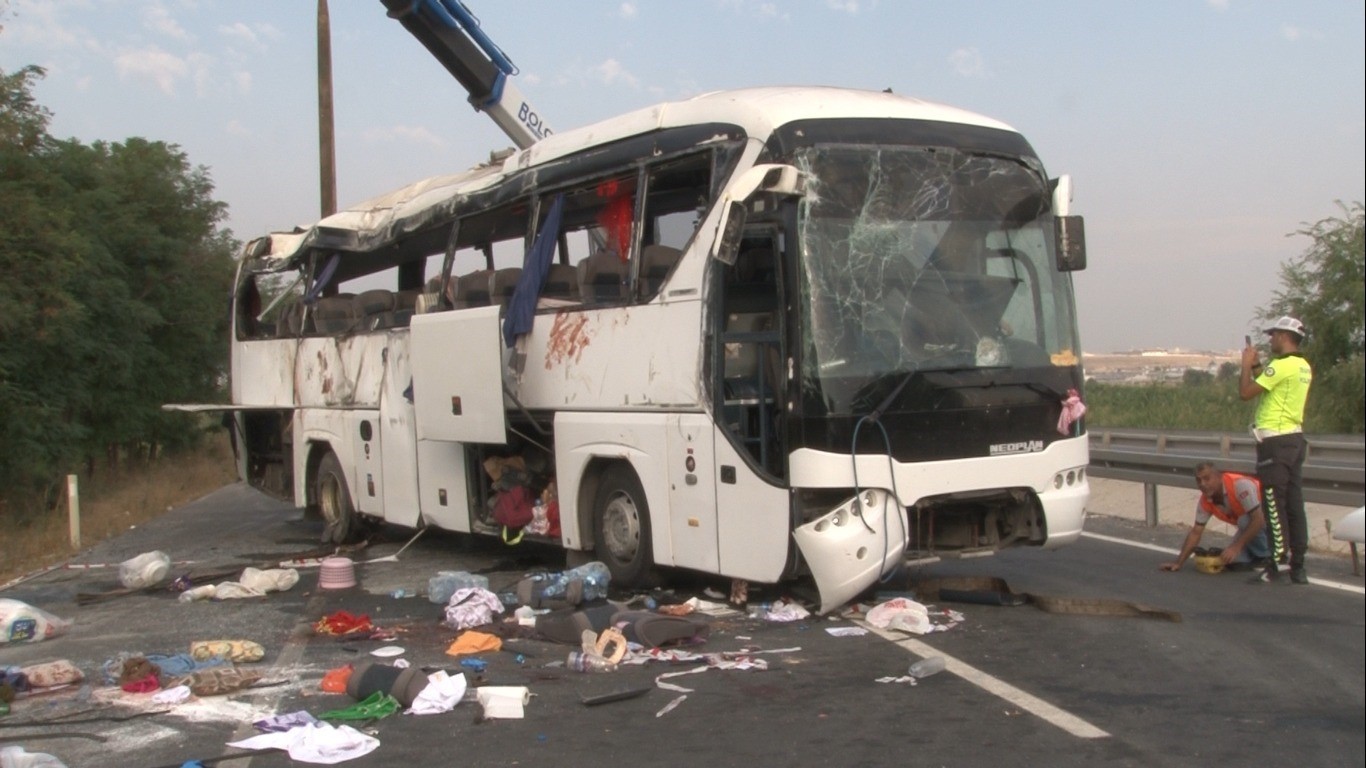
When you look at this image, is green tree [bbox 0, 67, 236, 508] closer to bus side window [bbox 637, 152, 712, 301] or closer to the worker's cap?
bus side window [bbox 637, 152, 712, 301]

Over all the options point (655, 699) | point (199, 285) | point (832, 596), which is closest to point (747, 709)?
point (655, 699)

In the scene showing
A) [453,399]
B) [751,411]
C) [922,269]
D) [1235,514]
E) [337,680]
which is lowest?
[337,680]

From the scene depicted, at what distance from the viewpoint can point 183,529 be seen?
18.2 meters

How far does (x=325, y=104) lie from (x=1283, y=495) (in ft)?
67.9

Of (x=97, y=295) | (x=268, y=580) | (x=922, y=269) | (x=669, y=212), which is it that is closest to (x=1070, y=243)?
(x=922, y=269)

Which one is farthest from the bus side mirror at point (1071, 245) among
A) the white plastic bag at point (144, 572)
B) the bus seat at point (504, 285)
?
the white plastic bag at point (144, 572)

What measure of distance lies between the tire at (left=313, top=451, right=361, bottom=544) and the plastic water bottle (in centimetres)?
890

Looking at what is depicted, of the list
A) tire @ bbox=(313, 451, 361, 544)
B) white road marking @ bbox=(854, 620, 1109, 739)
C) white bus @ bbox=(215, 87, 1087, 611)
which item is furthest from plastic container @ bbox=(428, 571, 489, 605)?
tire @ bbox=(313, 451, 361, 544)

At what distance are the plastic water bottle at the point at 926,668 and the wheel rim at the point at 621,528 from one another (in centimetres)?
312

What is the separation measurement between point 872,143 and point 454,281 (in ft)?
16.2

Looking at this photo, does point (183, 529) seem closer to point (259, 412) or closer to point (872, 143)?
point (259, 412)

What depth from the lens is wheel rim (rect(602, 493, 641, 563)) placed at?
10008 millimetres

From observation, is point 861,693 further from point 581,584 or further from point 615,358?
point 615,358

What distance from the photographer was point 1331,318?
30.9 m
